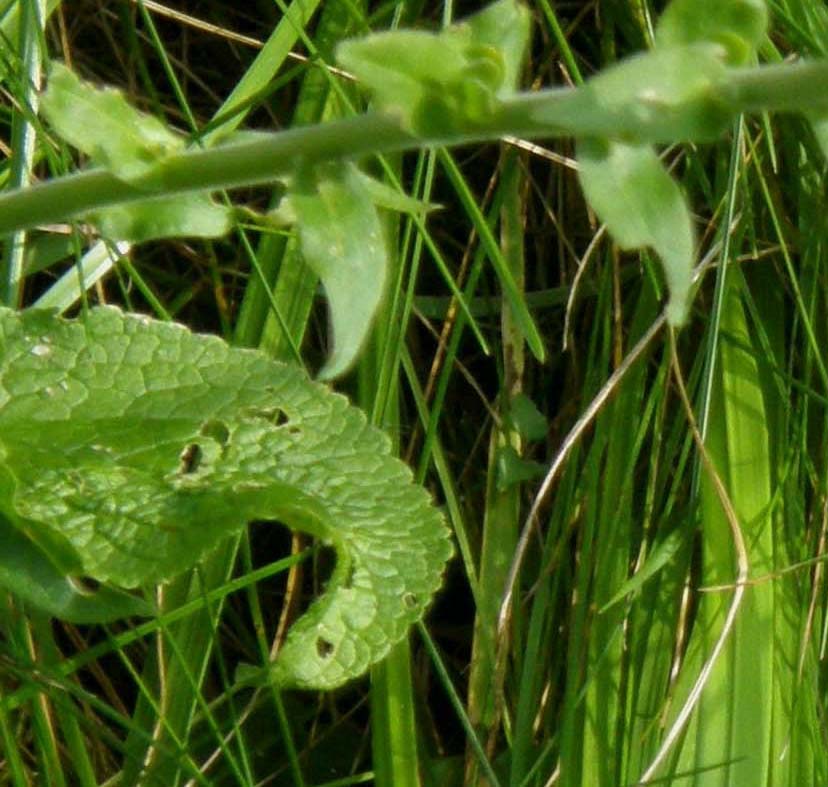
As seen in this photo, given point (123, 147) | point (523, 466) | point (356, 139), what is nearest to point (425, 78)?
point (356, 139)

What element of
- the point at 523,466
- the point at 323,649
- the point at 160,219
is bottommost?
the point at 323,649

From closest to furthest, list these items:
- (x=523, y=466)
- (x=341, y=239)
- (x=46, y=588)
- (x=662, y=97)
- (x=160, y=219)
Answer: (x=662, y=97) → (x=341, y=239) → (x=160, y=219) → (x=46, y=588) → (x=523, y=466)

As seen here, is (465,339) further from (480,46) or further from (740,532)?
(480,46)

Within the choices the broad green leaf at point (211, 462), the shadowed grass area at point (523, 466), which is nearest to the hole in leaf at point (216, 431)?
the broad green leaf at point (211, 462)

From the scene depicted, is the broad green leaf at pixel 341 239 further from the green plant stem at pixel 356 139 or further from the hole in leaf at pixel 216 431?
the hole in leaf at pixel 216 431

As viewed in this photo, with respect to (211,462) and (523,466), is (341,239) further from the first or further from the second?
(523,466)

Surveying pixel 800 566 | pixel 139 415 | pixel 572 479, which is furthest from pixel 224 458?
pixel 800 566

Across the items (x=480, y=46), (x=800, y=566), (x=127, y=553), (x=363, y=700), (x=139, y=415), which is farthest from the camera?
(x=363, y=700)
